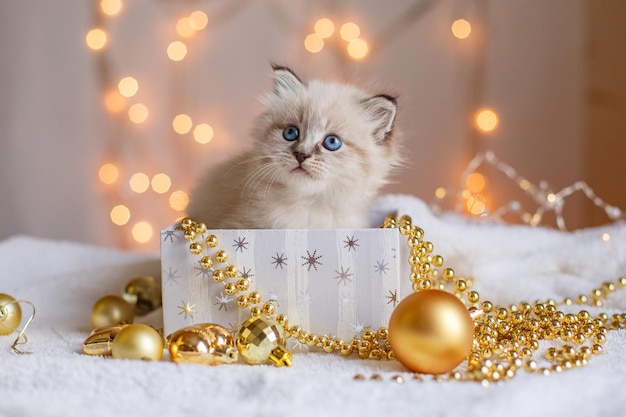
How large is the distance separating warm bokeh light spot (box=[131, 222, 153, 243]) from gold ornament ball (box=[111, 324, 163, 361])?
1.20 meters

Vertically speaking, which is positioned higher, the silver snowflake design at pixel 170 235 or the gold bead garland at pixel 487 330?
the silver snowflake design at pixel 170 235

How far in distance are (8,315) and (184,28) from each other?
3.84 feet

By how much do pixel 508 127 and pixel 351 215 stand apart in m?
1.06

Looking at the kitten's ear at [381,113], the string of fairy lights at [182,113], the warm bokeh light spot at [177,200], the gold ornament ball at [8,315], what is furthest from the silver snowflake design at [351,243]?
the warm bokeh light spot at [177,200]

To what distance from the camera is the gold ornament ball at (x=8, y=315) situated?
1.01m

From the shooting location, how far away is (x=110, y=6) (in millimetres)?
1834

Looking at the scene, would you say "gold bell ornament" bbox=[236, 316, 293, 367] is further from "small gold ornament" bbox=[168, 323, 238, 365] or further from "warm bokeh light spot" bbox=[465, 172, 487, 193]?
"warm bokeh light spot" bbox=[465, 172, 487, 193]

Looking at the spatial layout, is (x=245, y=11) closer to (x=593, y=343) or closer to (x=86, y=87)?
(x=86, y=87)

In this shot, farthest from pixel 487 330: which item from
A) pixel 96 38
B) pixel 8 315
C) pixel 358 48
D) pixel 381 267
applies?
pixel 96 38

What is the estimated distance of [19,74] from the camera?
184 centimetres

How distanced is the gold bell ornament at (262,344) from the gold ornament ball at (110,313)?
1.06 ft

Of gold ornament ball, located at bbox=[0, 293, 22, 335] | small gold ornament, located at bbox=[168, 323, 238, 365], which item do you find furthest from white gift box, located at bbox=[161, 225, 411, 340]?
gold ornament ball, located at bbox=[0, 293, 22, 335]

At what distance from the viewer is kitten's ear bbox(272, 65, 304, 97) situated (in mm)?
1018

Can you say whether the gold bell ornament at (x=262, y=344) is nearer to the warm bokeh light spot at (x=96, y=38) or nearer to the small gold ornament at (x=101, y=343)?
the small gold ornament at (x=101, y=343)
